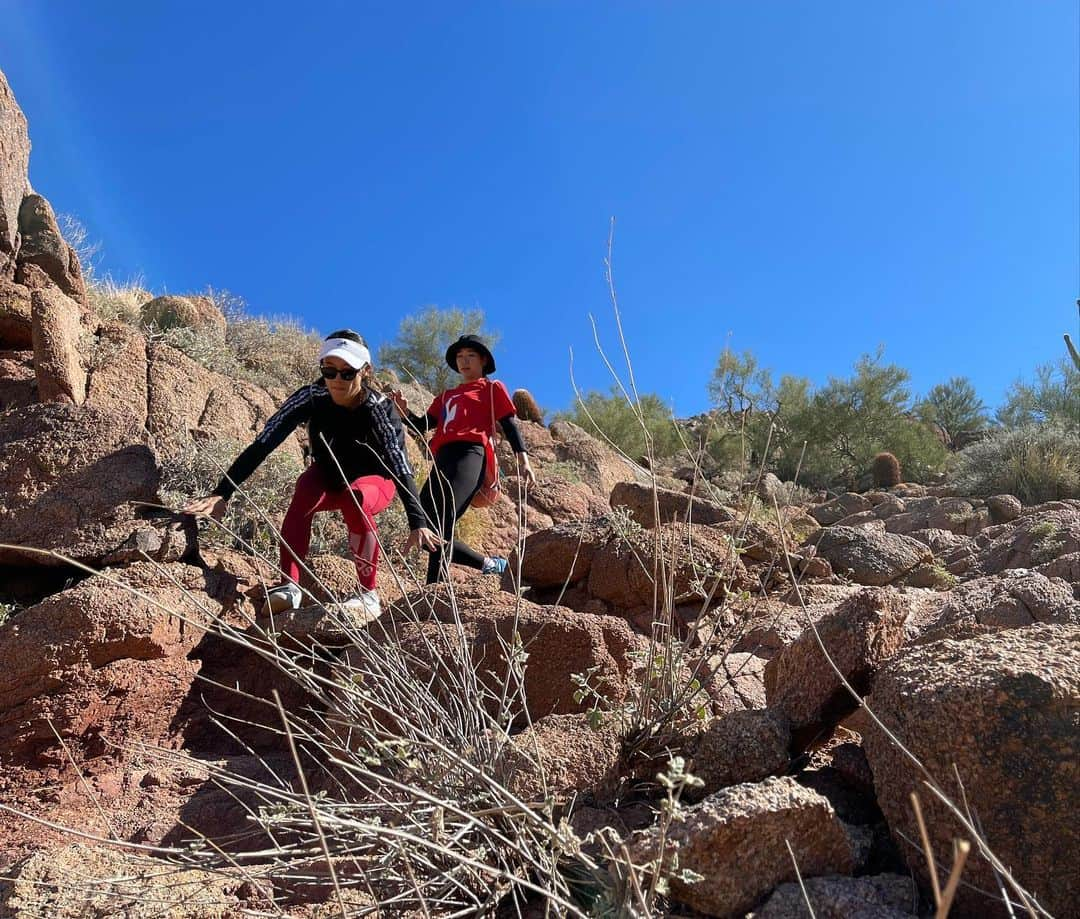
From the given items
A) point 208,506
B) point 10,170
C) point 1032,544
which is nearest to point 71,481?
point 208,506

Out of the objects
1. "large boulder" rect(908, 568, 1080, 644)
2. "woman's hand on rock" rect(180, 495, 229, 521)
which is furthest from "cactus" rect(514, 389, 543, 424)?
"large boulder" rect(908, 568, 1080, 644)

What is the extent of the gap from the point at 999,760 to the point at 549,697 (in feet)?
4.91

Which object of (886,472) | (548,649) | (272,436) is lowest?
Result: (548,649)

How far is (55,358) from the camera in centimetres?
510

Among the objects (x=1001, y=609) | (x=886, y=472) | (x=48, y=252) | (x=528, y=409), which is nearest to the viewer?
(x=1001, y=609)

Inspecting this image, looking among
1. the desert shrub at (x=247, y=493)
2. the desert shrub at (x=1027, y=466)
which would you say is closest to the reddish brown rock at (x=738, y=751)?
the desert shrub at (x=247, y=493)

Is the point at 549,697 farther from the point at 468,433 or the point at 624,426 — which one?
the point at 624,426

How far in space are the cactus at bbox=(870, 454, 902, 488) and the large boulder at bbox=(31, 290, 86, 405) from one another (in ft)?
55.8

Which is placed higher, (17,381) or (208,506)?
(17,381)

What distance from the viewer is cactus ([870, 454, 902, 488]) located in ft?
58.6

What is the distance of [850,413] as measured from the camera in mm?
21266

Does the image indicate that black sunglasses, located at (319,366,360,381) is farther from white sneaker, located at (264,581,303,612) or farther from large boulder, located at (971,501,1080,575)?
large boulder, located at (971,501,1080,575)

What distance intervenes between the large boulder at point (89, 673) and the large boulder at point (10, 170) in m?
5.23

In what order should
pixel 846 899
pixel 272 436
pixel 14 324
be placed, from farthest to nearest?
pixel 14 324, pixel 272 436, pixel 846 899
